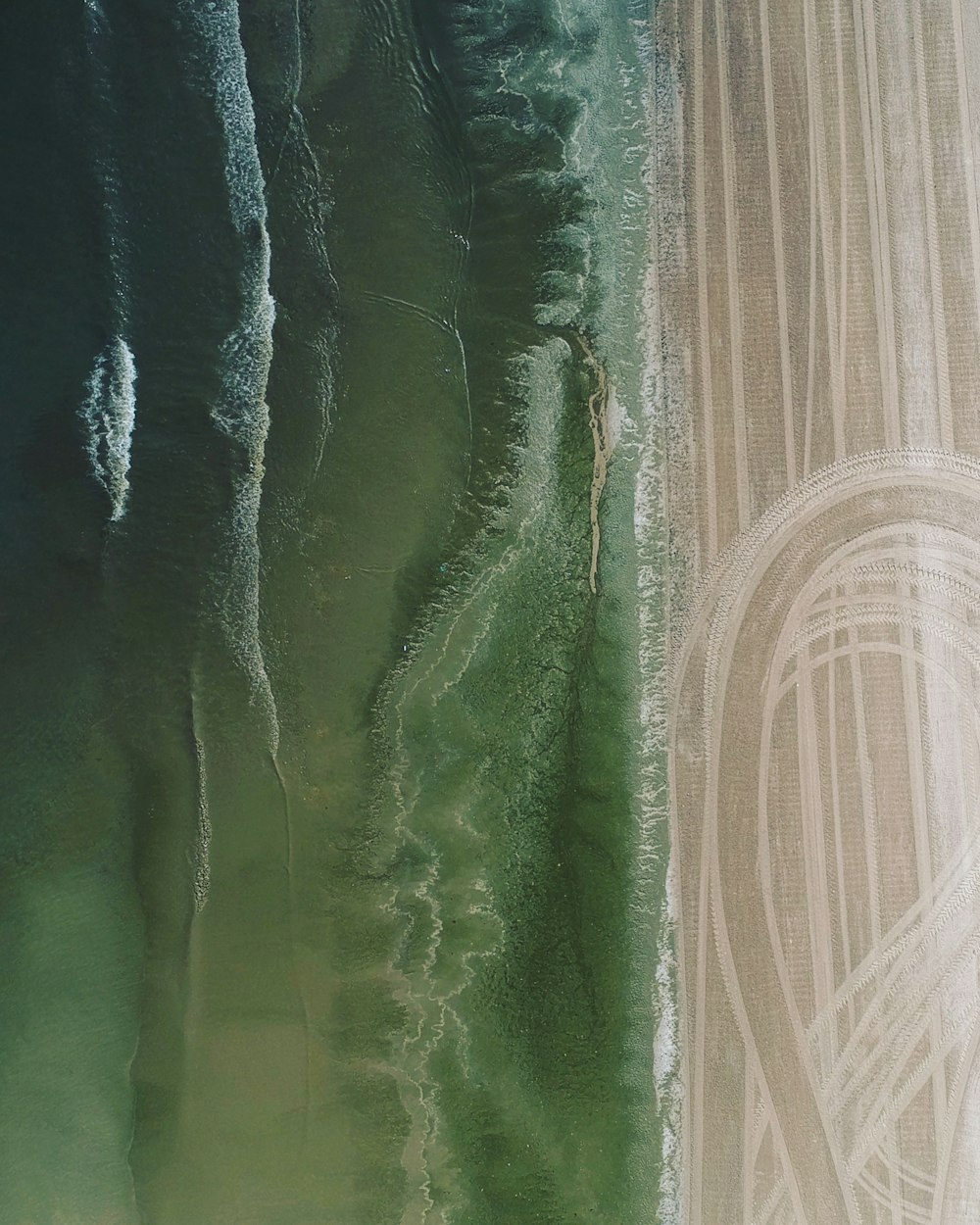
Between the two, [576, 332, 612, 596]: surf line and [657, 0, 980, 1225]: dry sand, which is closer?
[657, 0, 980, 1225]: dry sand

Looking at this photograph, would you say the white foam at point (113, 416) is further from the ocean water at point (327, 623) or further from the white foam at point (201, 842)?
the white foam at point (201, 842)

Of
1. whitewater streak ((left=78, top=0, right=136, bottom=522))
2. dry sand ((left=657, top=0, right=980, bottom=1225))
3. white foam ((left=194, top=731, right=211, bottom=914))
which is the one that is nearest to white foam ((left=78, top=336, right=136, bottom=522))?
whitewater streak ((left=78, top=0, right=136, bottom=522))

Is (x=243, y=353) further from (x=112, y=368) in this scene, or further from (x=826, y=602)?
(x=826, y=602)

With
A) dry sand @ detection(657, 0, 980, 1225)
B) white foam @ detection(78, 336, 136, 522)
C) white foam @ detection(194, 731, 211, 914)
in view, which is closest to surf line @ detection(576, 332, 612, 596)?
dry sand @ detection(657, 0, 980, 1225)

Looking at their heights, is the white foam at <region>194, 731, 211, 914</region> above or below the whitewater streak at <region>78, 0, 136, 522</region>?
below

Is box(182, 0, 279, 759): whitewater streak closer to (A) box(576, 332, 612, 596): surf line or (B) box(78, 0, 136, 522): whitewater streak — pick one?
(B) box(78, 0, 136, 522): whitewater streak

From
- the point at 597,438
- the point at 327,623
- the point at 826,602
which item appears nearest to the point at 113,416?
the point at 327,623
